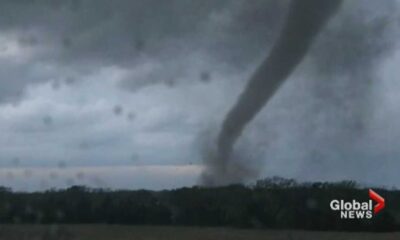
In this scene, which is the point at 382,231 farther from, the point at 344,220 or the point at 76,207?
the point at 76,207

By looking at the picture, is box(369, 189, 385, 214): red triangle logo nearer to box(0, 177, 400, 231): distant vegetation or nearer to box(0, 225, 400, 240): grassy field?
box(0, 177, 400, 231): distant vegetation

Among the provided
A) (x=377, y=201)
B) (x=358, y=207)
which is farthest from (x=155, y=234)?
(x=377, y=201)

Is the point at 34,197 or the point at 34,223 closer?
the point at 34,223

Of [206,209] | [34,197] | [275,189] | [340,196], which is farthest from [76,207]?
[340,196]

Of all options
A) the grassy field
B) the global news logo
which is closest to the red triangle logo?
the global news logo

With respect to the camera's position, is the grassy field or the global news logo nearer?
the grassy field

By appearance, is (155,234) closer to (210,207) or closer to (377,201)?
(210,207)

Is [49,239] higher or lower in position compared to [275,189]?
lower

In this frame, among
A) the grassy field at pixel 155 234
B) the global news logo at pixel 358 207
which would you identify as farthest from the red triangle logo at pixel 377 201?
Answer: the grassy field at pixel 155 234
